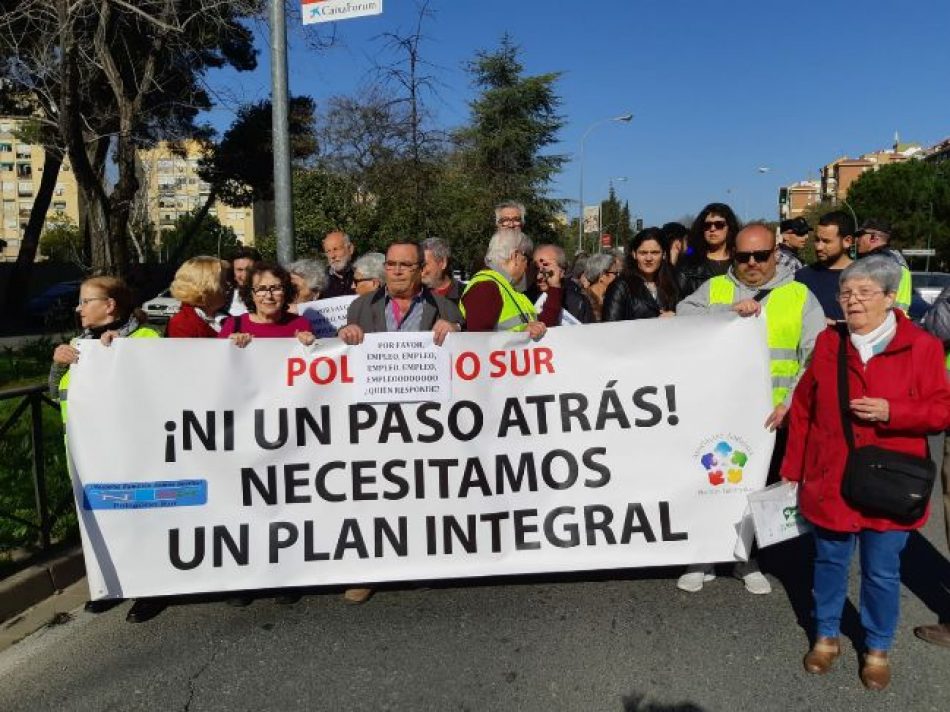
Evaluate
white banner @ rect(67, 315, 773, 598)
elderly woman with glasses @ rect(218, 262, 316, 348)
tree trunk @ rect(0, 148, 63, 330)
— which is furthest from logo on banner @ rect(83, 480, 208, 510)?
tree trunk @ rect(0, 148, 63, 330)

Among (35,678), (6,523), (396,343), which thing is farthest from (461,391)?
(6,523)

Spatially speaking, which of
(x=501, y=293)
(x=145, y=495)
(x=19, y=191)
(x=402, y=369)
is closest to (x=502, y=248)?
(x=501, y=293)

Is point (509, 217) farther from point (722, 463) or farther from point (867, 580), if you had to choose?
point (867, 580)

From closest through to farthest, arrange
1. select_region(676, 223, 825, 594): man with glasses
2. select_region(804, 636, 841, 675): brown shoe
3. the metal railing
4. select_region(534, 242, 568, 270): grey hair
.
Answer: select_region(804, 636, 841, 675): brown shoe, select_region(676, 223, 825, 594): man with glasses, the metal railing, select_region(534, 242, 568, 270): grey hair

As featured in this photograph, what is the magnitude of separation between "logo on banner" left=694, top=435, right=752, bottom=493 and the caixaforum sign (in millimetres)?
3895

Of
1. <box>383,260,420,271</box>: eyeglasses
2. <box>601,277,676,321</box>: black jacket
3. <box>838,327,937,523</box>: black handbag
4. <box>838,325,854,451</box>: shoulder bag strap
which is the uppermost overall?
<box>383,260,420,271</box>: eyeglasses

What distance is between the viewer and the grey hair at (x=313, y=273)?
5.28m

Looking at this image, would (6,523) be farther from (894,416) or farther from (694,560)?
(894,416)

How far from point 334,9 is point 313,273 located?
2048mm

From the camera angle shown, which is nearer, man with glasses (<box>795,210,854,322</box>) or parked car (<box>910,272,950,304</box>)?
man with glasses (<box>795,210,854,322</box>)

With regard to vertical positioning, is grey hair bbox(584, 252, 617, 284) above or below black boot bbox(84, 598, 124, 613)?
above

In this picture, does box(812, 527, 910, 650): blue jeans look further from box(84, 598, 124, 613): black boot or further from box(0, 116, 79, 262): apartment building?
box(0, 116, 79, 262): apartment building

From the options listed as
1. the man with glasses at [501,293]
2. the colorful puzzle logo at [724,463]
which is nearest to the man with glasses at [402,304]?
the man with glasses at [501,293]

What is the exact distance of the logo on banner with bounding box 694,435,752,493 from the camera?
3.85 meters
